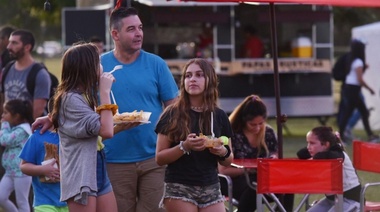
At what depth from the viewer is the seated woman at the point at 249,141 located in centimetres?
812

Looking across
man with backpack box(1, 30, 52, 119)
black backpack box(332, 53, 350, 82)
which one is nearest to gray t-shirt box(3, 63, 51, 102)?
man with backpack box(1, 30, 52, 119)

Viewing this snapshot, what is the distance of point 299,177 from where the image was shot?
270 inches

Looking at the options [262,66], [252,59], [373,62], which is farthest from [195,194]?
[373,62]

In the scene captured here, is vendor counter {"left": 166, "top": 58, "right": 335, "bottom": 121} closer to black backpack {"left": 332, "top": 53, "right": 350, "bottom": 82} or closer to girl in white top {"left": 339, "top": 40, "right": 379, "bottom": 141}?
black backpack {"left": 332, "top": 53, "right": 350, "bottom": 82}

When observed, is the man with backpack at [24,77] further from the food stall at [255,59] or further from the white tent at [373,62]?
the white tent at [373,62]

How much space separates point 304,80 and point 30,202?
31.1 feet

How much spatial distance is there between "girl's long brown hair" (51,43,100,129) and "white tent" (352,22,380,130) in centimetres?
1281

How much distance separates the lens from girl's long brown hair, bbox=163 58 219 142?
5.92 metres

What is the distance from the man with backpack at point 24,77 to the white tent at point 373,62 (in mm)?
9808

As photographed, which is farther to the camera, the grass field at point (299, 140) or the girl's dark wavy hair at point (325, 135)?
the grass field at point (299, 140)

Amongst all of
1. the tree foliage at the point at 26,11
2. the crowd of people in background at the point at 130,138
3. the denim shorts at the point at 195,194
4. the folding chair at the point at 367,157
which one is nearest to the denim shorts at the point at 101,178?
the crowd of people in background at the point at 130,138

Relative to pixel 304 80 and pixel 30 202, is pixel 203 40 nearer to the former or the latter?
pixel 304 80

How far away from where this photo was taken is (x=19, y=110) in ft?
27.2

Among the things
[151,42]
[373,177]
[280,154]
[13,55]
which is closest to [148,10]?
[151,42]
